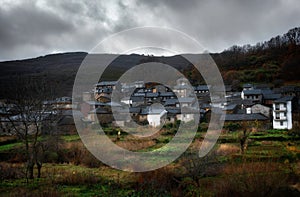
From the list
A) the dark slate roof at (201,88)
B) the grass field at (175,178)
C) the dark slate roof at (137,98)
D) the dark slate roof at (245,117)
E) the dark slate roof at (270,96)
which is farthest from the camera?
the dark slate roof at (201,88)

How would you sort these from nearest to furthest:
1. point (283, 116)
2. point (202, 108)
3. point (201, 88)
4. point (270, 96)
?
1. point (283, 116)
2. point (202, 108)
3. point (270, 96)
4. point (201, 88)

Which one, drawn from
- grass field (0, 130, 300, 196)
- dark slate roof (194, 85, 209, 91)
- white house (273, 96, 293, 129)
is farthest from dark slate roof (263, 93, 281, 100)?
grass field (0, 130, 300, 196)

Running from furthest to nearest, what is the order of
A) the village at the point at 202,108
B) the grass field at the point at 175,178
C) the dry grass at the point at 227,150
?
the village at the point at 202,108 → the dry grass at the point at 227,150 → the grass field at the point at 175,178

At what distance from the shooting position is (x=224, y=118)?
25859mm

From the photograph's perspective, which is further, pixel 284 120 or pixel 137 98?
pixel 137 98

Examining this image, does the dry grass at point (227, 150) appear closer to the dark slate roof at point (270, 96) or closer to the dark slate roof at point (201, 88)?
the dark slate roof at point (270, 96)

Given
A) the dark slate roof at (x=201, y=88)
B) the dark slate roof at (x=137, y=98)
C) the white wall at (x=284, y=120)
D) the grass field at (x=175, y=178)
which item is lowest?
the grass field at (x=175, y=178)

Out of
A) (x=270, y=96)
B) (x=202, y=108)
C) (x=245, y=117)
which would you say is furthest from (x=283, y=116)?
(x=270, y=96)

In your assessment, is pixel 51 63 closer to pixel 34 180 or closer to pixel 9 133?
pixel 9 133

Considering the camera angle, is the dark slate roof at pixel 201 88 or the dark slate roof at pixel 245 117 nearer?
the dark slate roof at pixel 245 117

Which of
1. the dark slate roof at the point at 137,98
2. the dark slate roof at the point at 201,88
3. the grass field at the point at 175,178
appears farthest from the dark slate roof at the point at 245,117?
the dark slate roof at the point at 201,88

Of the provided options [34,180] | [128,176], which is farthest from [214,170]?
[34,180]

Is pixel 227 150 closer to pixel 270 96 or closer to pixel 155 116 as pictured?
pixel 155 116

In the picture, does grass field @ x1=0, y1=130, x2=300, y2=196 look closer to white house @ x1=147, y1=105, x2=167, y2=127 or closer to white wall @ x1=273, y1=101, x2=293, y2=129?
white wall @ x1=273, y1=101, x2=293, y2=129
